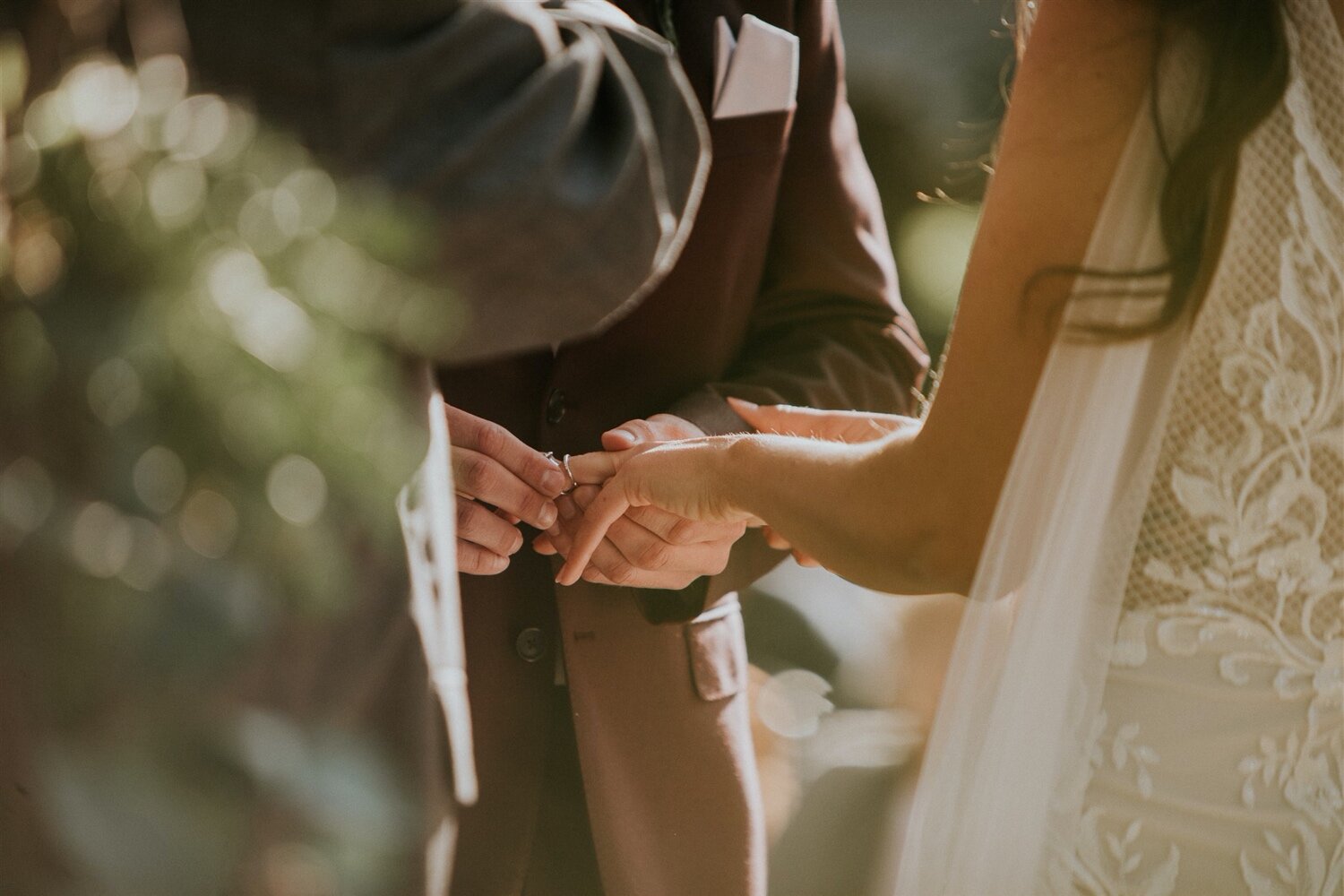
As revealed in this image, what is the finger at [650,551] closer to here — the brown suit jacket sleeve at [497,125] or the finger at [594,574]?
the finger at [594,574]

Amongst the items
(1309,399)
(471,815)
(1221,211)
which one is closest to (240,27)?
(1221,211)

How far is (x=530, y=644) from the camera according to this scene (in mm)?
1719

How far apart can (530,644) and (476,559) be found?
0.73ft

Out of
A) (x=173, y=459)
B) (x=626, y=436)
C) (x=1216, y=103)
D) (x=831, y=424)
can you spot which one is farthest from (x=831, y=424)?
(x=173, y=459)

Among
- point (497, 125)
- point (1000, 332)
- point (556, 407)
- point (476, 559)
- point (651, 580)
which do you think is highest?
point (497, 125)

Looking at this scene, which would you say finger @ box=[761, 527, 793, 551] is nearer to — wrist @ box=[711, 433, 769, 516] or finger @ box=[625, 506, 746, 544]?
finger @ box=[625, 506, 746, 544]

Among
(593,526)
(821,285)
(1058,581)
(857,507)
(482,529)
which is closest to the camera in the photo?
(1058,581)

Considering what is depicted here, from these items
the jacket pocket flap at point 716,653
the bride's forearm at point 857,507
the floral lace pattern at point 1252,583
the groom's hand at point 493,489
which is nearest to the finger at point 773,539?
the jacket pocket flap at point 716,653

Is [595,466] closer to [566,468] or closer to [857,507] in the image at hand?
[566,468]

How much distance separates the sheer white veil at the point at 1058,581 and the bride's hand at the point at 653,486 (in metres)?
0.47

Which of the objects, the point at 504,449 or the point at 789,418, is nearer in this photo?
the point at 504,449

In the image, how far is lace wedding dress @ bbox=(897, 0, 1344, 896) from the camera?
1.14 m

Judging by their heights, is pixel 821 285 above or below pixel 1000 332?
below

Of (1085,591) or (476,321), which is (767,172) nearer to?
(1085,591)
